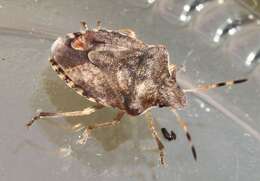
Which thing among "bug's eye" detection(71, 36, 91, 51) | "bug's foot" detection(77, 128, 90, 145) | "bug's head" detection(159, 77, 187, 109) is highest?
"bug's eye" detection(71, 36, 91, 51)

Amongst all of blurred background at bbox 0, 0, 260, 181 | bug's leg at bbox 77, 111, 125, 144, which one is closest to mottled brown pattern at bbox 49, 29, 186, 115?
bug's leg at bbox 77, 111, 125, 144

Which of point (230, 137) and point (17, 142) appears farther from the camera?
point (230, 137)

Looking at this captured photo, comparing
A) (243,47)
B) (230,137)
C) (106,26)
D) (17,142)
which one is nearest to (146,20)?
(106,26)

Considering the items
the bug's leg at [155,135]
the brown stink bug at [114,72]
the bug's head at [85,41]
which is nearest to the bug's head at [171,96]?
the brown stink bug at [114,72]

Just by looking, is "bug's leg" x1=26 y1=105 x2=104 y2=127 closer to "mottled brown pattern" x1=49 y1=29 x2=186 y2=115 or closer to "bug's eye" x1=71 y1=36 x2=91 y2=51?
"mottled brown pattern" x1=49 y1=29 x2=186 y2=115

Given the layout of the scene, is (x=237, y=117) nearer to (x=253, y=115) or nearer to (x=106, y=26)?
(x=253, y=115)

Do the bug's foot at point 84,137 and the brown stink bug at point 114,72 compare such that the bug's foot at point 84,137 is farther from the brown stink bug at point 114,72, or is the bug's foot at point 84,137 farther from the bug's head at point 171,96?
the bug's head at point 171,96
